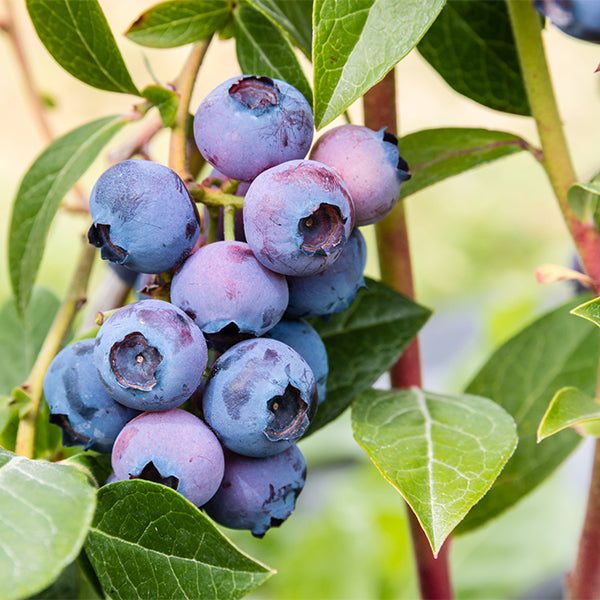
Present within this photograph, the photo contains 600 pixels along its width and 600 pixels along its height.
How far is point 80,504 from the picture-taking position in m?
0.46

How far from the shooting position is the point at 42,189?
2.59 ft

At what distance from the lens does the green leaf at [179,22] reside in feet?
2.37

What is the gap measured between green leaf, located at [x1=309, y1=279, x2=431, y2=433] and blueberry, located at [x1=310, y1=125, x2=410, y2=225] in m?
0.19

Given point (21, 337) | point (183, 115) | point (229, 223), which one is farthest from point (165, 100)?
point (21, 337)

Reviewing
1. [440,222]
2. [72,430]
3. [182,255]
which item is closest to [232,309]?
[182,255]

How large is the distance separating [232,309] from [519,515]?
4.79 feet

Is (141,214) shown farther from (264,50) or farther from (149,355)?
(264,50)

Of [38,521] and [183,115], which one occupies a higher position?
A: [183,115]

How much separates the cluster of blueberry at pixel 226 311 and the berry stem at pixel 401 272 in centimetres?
18

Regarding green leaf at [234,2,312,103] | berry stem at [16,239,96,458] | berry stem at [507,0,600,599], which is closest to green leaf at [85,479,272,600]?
berry stem at [16,239,96,458]

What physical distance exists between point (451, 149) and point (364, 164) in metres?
0.25

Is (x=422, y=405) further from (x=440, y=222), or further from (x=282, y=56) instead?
(x=440, y=222)

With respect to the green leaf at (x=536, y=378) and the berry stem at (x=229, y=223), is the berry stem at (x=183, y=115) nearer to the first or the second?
the berry stem at (x=229, y=223)

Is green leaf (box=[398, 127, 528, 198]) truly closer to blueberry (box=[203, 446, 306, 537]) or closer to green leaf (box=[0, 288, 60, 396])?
blueberry (box=[203, 446, 306, 537])
